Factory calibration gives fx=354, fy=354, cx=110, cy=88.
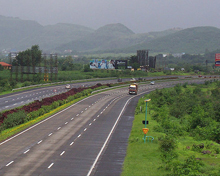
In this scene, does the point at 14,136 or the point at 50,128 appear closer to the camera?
the point at 14,136

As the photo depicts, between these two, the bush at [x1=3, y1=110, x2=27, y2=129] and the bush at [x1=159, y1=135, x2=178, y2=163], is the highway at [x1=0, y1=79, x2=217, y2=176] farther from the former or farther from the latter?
the bush at [x1=159, y1=135, x2=178, y2=163]

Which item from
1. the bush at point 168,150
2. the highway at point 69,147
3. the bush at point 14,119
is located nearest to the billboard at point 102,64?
the highway at point 69,147

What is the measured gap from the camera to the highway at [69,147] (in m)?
27.7

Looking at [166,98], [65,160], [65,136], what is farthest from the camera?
[166,98]

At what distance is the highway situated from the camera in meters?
27.7

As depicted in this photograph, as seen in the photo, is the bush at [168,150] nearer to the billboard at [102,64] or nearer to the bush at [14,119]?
the bush at [14,119]

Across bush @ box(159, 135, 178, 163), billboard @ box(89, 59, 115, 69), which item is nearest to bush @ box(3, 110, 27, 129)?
bush @ box(159, 135, 178, 163)

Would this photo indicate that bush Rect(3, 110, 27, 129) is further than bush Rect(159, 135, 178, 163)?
Yes

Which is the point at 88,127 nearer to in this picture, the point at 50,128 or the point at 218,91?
the point at 50,128

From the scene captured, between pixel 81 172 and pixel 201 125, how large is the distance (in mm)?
25973

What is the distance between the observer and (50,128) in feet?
151

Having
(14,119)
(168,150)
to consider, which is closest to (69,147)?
(168,150)

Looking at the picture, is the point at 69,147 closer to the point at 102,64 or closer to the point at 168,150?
the point at 168,150

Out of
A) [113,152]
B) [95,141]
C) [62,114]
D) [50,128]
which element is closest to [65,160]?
[113,152]
